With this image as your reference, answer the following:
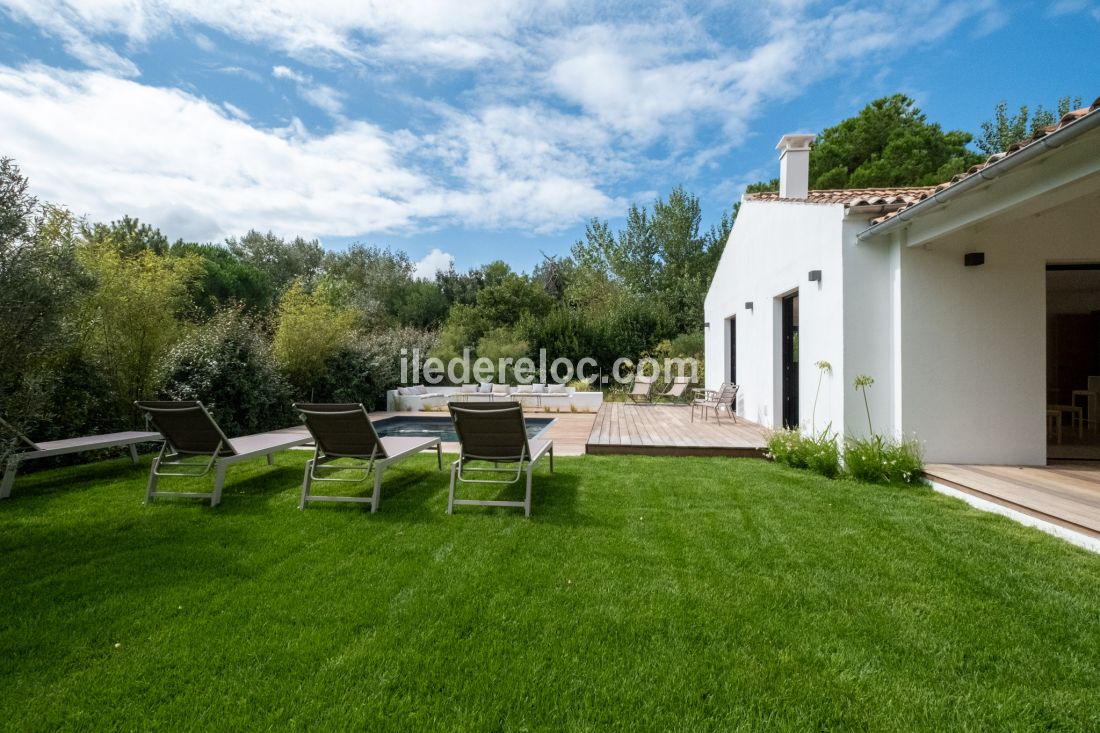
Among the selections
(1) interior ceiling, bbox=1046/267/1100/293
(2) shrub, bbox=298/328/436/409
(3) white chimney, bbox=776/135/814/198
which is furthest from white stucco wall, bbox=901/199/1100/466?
(2) shrub, bbox=298/328/436/409

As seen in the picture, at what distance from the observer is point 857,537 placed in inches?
146

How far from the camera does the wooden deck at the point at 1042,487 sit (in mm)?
3779

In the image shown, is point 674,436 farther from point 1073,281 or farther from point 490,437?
point 1073,281

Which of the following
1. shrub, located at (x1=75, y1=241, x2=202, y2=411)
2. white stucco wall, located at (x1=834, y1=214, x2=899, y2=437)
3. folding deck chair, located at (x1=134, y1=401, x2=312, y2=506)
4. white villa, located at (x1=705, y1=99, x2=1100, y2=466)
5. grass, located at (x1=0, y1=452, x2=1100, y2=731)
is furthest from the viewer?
shrub, located at (x1=75, y1=241, x2=202, y2=411)

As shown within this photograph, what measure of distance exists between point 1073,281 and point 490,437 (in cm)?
1003

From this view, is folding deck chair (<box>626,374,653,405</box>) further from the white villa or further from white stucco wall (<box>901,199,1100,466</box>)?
white stucco wall (<box>901,199,1100,466</box>)

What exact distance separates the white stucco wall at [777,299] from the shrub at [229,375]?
369 inches

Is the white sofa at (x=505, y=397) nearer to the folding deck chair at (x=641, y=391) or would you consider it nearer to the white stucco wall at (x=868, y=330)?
the folding deck chair at (x=641, y=391)

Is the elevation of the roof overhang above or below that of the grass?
above

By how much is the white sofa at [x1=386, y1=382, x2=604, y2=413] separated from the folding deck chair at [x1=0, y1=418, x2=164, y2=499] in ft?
25.8

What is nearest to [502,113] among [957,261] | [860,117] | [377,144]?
[377,144]

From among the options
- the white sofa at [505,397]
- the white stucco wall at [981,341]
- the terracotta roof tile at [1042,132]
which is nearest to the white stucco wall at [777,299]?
the white stucco wall at [981,341]

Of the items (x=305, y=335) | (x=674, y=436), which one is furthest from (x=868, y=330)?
(x=305, y=335)

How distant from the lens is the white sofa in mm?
14109
